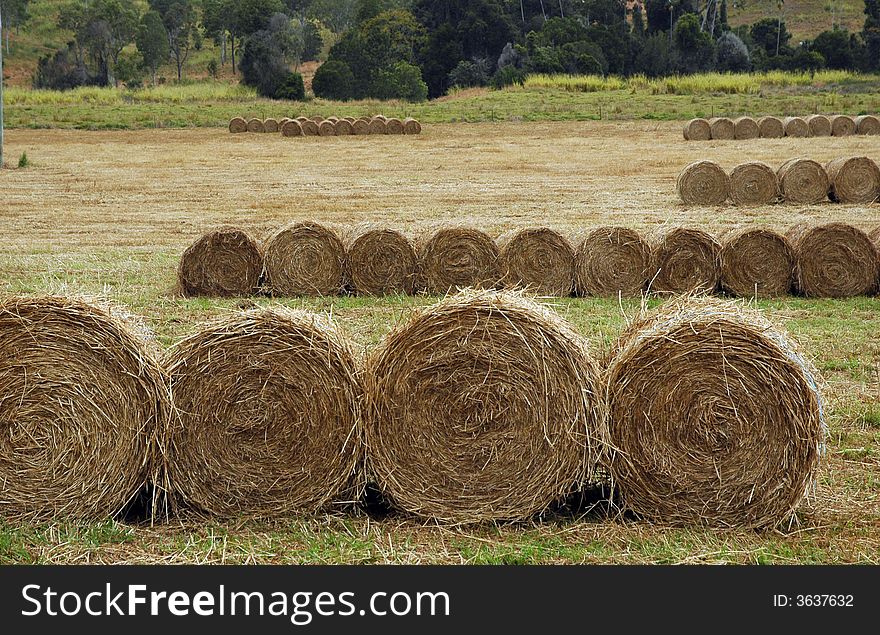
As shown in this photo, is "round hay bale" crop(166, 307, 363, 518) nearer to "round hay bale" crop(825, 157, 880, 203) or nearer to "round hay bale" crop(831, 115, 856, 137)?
"round hay bale" crop(825, 157, 880, 203)

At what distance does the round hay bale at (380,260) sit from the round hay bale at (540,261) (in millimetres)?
1120

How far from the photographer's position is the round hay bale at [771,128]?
36812 millimetres

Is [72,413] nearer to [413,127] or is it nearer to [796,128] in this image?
[796,128]

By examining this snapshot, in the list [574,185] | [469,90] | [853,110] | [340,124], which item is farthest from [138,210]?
[469,90]

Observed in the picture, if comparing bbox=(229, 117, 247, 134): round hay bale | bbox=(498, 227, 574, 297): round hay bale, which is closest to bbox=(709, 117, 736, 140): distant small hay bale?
bbox=(229, 117, 247, 134): round hay bale

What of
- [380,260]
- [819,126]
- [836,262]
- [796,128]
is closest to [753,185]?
[836,262]

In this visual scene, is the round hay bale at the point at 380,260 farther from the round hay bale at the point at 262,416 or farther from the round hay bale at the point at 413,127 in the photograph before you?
the round hay bale at the point at 413,127

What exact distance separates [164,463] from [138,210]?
16.4 metres

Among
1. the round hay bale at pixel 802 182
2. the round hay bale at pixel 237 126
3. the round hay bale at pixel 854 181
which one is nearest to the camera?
the round hay bale at pixel 802 182

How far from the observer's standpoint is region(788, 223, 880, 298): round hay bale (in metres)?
12.7

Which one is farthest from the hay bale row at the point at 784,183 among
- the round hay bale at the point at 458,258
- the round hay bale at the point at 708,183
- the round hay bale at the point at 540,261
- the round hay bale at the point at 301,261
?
the round hay bale at the point at 301,261

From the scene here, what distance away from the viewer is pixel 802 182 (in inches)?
801

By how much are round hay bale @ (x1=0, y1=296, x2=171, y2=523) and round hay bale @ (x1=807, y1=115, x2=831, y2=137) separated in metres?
34.0

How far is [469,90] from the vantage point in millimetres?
74438
